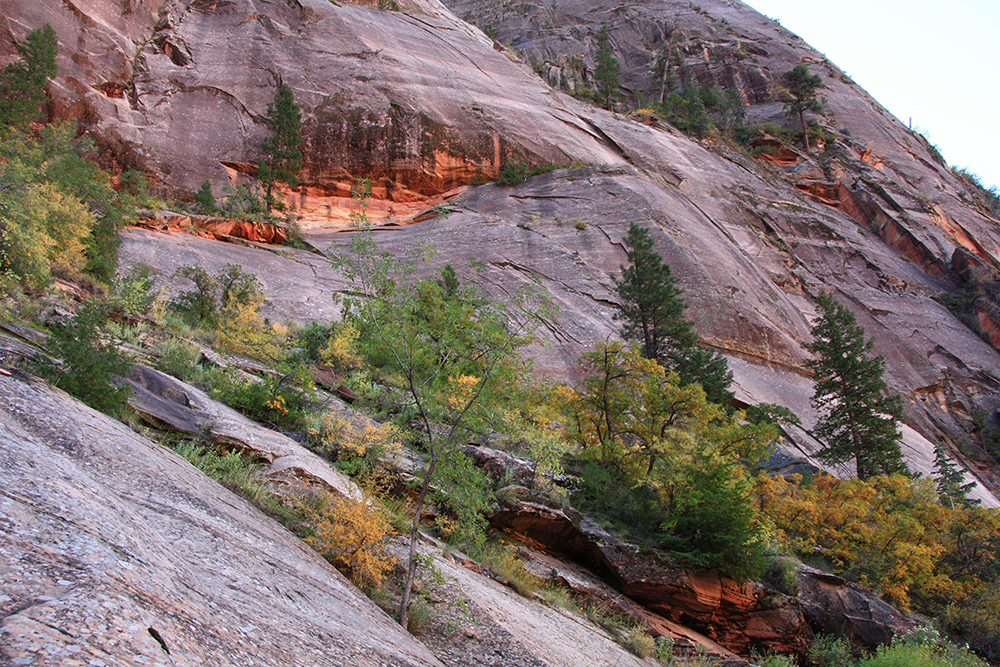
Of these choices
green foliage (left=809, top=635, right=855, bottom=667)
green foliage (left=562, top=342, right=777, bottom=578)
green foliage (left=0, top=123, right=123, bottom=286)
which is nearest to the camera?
green foliage (left=809, top=635, right=855, bottom=667)

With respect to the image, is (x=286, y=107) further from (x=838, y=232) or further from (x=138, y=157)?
(x=838, y=232)

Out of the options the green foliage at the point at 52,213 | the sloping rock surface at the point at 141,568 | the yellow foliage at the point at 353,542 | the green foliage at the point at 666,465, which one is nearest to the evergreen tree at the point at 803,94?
the green foliage at the point at 666,465

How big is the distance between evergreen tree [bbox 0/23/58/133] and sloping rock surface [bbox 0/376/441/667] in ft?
72.4

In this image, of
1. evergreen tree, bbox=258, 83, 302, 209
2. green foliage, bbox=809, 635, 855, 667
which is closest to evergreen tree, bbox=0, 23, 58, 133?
evergreen tree, bbox=258, 83, 302, 209

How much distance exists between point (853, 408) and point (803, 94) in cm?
4116

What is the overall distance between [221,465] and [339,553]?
1967mm

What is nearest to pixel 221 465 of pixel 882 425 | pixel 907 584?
pixel 907 584

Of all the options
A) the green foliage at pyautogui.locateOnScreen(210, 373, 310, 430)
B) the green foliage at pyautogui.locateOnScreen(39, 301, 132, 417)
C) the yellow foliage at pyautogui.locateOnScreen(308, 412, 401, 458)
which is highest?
the green foliage at pyautogui.locateOnScreen(39, 301, 132, 417)

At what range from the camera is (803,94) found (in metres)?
50.9

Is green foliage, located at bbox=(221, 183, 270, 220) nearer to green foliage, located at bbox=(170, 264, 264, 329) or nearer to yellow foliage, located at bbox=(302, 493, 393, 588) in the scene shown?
green foliage, located at bbox=(170, 264, 264, 329)

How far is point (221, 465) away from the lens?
700 cm

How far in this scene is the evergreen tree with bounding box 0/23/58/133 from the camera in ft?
68.7

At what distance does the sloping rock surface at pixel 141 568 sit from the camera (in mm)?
2643

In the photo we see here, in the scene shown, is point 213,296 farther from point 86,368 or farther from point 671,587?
point 671,587
